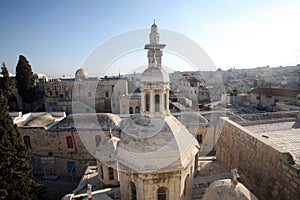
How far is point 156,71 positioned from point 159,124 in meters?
2.07

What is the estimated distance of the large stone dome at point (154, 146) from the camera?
627 cm

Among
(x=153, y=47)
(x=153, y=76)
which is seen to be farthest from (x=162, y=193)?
(x=153, y=47)

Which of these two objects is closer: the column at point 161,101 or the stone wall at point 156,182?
the stone wall at point 156,182

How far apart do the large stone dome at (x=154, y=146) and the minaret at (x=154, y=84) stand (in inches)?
16.1

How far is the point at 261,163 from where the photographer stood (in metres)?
7.36

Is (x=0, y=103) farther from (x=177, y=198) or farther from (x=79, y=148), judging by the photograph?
(x=177, y=198)

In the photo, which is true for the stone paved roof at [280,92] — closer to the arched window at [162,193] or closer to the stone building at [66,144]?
the stone building at [66,144]

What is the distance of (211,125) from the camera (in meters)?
15.6

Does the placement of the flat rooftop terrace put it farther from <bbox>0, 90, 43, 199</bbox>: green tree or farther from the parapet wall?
<bbox>0, 90, 43, 199</bbox>: green tree

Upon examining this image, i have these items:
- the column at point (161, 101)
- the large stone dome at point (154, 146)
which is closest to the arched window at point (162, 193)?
the large stone dome at point (154, 146)

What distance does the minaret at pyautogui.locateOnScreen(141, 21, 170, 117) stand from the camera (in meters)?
6.95

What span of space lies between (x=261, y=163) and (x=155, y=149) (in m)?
4.56

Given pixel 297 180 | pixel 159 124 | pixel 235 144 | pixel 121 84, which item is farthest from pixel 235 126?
pixel 121 84

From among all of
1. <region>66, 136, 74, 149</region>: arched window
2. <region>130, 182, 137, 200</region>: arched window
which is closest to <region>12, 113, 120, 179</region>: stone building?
<region>66, 136, 74, 149</region>: arched window
